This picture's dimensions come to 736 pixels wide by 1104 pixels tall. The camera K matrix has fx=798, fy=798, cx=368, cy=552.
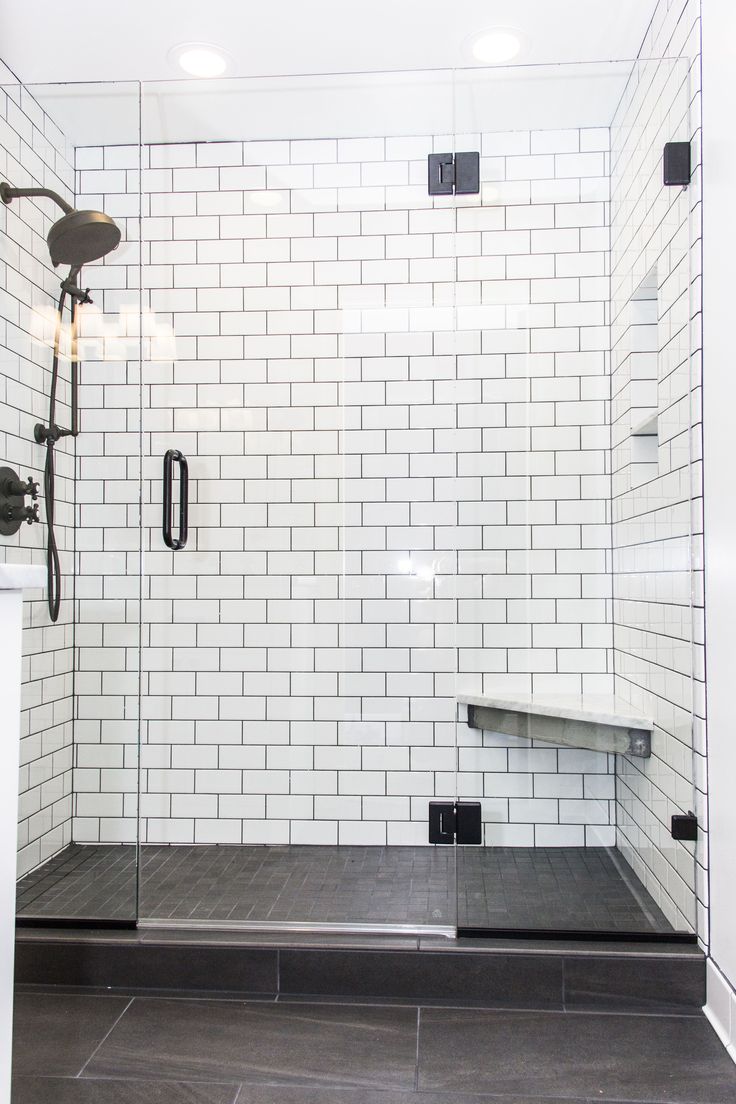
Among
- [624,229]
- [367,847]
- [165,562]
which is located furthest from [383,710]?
[624,229]

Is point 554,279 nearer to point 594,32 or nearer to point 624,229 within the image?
point 624,229

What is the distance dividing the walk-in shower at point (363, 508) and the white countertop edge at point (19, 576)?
3.97 feet

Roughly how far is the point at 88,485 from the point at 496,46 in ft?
5.96

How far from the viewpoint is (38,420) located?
2365mm

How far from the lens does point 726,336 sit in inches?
74.6

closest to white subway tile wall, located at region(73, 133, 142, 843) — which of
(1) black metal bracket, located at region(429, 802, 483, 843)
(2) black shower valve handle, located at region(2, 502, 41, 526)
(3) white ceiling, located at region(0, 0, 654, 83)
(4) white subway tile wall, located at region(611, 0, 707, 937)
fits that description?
(2) black shower valve handle, located at region(2, 502, 41, 526)

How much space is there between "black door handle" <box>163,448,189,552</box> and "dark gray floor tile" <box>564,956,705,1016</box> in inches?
63.2

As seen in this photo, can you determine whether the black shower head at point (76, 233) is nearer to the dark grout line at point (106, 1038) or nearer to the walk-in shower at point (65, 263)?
the walk-in shower at point (65, 263)

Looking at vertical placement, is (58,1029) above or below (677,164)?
below

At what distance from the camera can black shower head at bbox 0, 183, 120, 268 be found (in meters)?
2.34

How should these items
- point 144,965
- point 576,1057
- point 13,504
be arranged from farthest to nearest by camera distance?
1. point 13,504
2. point 144,965
3. point 576,1057

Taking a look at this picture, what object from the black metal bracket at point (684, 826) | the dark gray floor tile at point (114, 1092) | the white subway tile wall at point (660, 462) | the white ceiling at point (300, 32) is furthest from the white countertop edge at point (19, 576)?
the white ceiling at point (300, 32)

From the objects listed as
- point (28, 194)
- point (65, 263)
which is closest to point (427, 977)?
point (65, 263)

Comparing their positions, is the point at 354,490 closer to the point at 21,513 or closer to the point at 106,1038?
the point at 21,513
